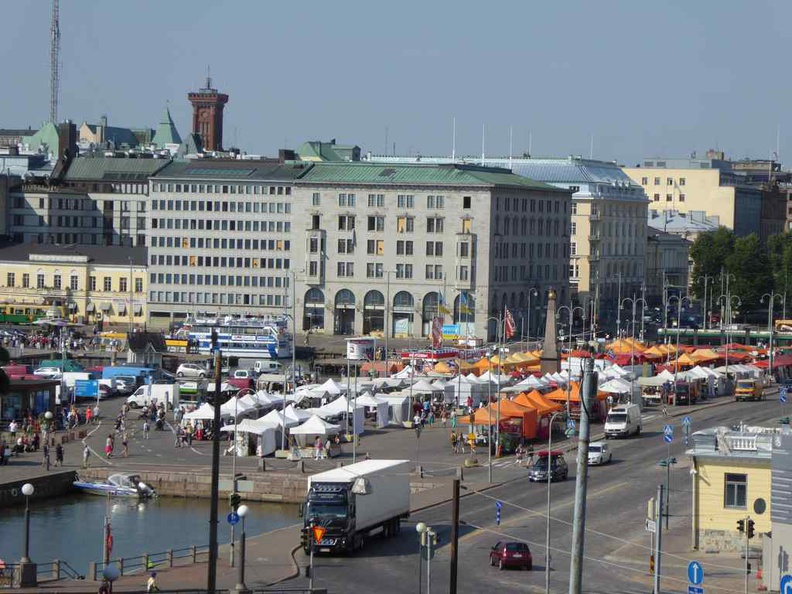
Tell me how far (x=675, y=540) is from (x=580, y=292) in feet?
418

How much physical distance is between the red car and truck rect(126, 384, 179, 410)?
47781 mm

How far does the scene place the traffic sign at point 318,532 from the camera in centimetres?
5225

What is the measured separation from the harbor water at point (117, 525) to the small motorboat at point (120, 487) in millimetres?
361

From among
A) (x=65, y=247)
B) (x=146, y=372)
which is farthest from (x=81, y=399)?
Result: (x=65, y=247)

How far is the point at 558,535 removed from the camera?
5706 cm

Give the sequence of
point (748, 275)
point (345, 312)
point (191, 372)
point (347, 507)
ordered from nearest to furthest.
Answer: point (347, 507) < point (191, 372) < point (345, 312) < point (748, 275)

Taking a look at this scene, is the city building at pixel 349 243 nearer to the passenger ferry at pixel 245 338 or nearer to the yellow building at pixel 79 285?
the yellow building at pixel 79 285

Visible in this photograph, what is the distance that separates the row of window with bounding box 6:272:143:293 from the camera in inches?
6412

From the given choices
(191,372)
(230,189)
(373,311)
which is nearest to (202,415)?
(191,372)

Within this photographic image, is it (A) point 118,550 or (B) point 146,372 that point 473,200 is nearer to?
(B) point 146,372

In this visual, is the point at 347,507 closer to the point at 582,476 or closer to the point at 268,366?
the point at 582,476

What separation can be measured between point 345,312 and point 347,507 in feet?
337

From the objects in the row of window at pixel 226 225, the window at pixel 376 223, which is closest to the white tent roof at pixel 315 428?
the window at pixel 376 223

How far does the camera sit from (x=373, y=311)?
154500 millimetres
